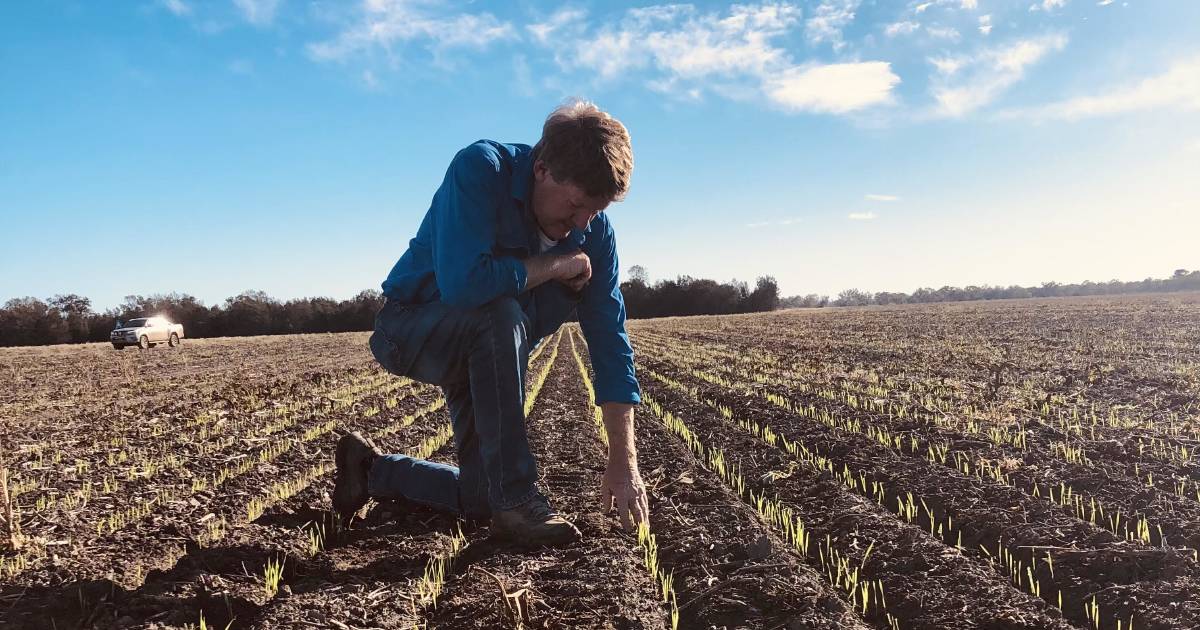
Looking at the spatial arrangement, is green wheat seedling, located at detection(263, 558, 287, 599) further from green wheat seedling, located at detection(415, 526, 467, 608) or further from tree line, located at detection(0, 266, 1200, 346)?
tree line, located at detection(0, 266, 1200, 346)

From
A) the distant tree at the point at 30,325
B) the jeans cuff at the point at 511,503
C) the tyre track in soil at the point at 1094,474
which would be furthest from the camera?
the distant tree at the point at 30,325

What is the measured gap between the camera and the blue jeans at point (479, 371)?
255 cm

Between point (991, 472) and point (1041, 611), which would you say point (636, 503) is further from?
point (991, 472)

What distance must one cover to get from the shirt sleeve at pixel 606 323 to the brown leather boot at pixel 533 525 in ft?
1.54

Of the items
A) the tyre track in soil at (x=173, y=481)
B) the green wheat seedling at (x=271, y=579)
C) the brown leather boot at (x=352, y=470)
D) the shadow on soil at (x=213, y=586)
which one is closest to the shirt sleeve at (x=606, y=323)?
the shadow on soil at (x=213, y=586)

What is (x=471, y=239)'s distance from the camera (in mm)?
2375

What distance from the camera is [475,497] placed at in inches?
117

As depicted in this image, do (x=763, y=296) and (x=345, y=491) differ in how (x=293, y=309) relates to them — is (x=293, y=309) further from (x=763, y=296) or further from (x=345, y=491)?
(x=345, y=491)

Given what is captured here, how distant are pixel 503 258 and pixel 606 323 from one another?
527 mm

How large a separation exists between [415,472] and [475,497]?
32 cm

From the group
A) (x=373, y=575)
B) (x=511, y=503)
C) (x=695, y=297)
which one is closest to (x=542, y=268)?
(x=511, y=503)

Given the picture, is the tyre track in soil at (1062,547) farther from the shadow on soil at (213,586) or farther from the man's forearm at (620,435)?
the shadow on soil at (213,586)

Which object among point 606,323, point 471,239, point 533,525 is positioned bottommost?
point 533,525

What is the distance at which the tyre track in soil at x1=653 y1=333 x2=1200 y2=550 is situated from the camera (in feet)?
9.91
